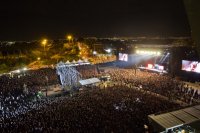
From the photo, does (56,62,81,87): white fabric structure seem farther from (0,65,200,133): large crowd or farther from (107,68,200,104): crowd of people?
(107,68,200,104): crowd of people

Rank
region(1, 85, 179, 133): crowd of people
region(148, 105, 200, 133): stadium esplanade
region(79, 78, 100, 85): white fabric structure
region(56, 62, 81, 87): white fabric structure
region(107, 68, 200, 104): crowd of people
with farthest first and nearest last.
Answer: region(56, 62, 81, 87): white fabric structure < region(79, 78, 100, 85): white fabric structure < region(107, 68, 200, 104): crowd of people < region(1, 85, 179, 133): crowd of people < region(148, 105, 200, 133): stadium esplanade

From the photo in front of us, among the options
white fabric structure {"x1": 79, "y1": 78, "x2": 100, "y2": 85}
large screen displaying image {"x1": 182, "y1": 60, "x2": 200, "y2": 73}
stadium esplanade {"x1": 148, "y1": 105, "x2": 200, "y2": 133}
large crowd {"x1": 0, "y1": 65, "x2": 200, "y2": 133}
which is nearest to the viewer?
stadium esplanade {"x1": 148, "y1": 105, "x2": 200, "y2": 133}

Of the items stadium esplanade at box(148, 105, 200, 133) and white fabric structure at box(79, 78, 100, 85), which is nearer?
stadium esplanade at box(148, 105, 200, 133)

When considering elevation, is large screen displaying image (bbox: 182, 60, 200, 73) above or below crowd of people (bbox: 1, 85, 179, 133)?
above

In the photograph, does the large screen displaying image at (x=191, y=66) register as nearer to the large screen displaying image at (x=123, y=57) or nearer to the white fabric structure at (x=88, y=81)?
the white fabric structure at (x=88, y=81)

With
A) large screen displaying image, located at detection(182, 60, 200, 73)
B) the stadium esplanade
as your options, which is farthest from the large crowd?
large screen displaying image, located at detection(182, 60, 200, 73)

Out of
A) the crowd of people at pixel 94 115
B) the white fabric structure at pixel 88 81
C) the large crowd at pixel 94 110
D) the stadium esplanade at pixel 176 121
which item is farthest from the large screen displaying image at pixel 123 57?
the stadium esplanade at pixel 176 121

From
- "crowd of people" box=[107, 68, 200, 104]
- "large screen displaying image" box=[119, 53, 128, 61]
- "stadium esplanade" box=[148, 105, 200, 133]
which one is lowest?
"crowd of people" box=[107, 68, 200, 104]

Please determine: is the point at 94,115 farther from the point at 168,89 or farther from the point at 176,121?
the point at 168,89
